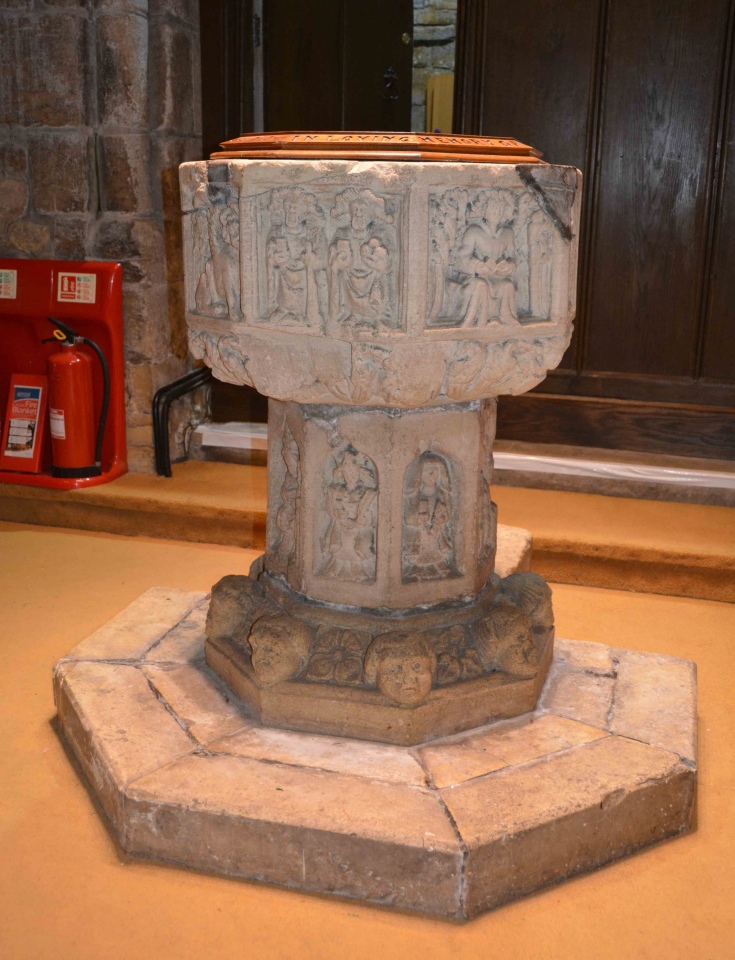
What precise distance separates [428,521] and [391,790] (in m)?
0.66

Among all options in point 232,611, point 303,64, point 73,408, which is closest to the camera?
point 232,611

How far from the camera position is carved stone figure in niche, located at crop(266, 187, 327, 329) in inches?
83.5

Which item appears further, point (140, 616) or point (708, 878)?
point (140, 616)

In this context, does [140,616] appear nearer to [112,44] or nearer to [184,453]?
[184,453]

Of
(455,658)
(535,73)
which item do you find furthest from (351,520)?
(535,73)

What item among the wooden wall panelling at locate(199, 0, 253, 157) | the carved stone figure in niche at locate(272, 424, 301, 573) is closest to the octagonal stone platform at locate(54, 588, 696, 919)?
the carved stone figure in niche at locate(272, 424, 301, 573)

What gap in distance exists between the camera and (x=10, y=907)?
200cm

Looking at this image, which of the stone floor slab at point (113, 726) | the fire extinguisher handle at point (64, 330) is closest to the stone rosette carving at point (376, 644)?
the stone floor slab at point (113, 726)

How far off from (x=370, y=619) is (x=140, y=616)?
852 millimetres

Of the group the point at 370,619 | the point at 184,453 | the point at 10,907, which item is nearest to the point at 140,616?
the point at 370,619

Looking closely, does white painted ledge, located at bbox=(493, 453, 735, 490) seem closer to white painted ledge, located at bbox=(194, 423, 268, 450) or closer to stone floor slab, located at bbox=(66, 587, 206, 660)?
white painted ledge, located at bbox=(194, 423, 268, 450)

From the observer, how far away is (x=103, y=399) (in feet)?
14.2

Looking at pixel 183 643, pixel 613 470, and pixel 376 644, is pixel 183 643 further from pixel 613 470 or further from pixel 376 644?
pixel 613 470

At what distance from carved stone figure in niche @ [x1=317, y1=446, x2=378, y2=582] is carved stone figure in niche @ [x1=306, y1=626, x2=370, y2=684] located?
0.14 m
